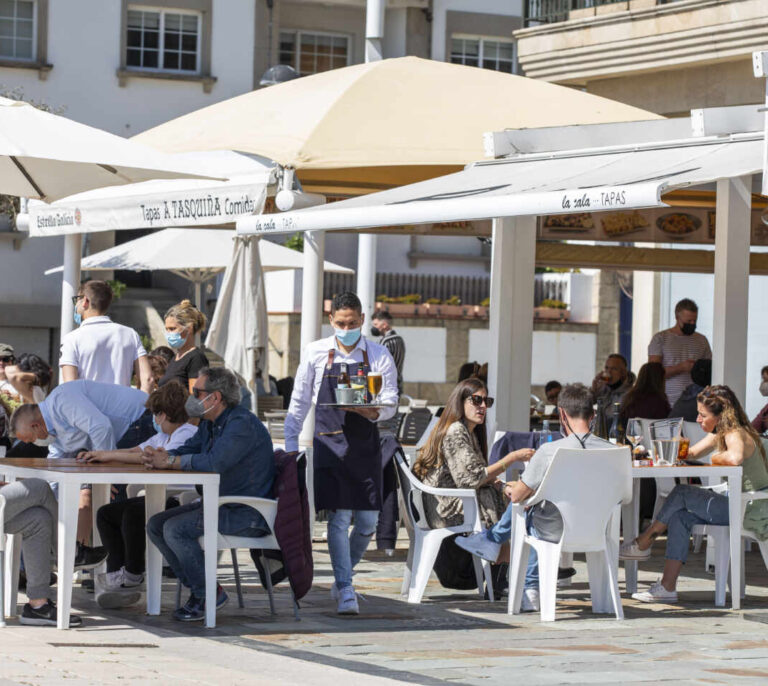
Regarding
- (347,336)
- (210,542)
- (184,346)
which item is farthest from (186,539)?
(184,346)

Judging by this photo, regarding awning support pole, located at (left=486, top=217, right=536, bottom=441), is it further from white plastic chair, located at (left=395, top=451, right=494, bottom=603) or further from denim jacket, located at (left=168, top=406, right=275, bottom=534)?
denim jacket, located at (left=168, top=406, right=275, bottom=534)

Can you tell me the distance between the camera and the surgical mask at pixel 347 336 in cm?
941

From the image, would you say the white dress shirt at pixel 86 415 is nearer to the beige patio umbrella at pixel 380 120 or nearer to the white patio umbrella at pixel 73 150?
the white patio umbrella at pixel 73 150

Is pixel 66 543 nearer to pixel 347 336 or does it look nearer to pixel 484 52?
pixel 347 336

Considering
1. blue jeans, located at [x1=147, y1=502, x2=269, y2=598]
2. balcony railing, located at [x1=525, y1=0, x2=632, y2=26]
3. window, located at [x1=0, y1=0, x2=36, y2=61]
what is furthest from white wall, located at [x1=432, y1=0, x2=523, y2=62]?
blue jeans, located at [x1=147, y1=502, x2=269, y2=598]

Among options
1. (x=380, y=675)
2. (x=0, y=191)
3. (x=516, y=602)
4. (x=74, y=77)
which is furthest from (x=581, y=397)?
(x=74, y=77)

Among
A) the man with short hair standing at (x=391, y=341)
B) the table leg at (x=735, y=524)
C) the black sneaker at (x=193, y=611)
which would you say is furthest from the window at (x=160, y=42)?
the black sneaker at (x=193, y=611)

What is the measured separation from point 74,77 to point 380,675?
26.1m

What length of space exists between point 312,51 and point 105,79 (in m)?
4.58

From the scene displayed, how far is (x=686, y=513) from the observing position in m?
9.59

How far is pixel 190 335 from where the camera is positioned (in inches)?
408

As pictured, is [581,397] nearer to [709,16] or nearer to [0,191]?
[0,191]

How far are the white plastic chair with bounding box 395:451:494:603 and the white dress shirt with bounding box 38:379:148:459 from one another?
63.2 inches

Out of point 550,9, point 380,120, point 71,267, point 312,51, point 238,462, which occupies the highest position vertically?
point 312,51
